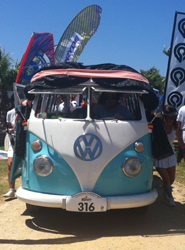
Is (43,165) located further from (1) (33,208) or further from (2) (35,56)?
(2) (35,56)

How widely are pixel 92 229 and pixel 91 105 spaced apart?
5.57 feet

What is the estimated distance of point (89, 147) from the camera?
4043 millimetres

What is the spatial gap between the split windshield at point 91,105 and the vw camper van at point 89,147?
0.6 inches

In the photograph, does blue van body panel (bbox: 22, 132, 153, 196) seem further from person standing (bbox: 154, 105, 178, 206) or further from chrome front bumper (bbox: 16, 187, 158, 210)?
person standing (bbox: 154, 105, 178, 206)

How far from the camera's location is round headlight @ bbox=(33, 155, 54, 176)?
4.09 meters

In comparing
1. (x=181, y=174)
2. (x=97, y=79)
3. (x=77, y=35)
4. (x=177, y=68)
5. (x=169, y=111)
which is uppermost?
(x=77, y=35)

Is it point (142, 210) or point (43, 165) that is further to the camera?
point (142, 210)

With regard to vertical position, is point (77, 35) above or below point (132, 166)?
above

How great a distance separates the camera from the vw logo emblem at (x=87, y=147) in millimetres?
4035

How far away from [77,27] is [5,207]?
6.91m

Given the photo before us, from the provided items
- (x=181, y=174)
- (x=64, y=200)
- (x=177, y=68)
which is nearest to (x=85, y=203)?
(x=64, y=200)

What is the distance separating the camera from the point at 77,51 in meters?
10.3

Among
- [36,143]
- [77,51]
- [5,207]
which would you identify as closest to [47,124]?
[36,143]

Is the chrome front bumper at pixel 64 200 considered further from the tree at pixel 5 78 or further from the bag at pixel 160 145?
the tree at pixel 5 78
